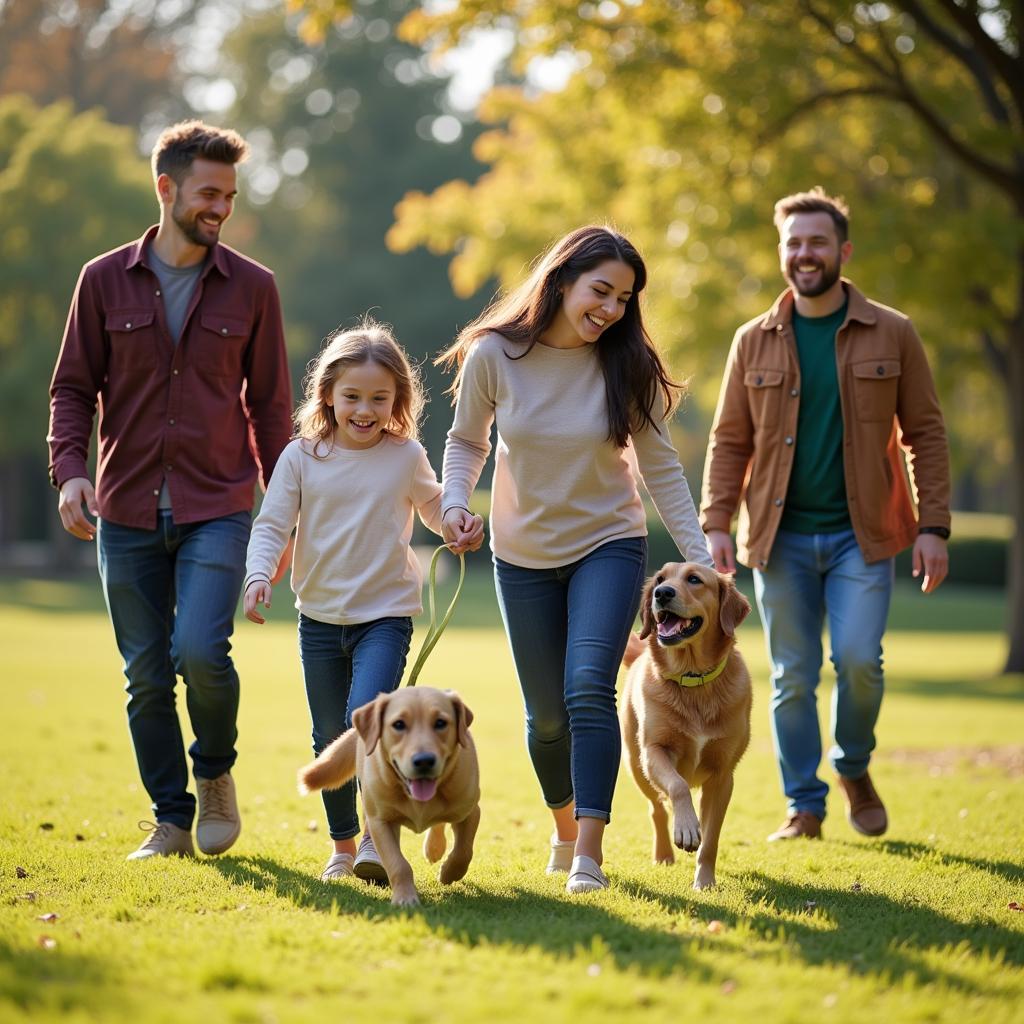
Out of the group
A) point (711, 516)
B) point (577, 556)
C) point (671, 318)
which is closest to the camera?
point (577, 556)

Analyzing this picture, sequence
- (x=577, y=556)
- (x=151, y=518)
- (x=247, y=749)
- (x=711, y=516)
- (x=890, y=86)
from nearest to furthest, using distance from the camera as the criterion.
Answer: (x=577, y=556) < (x=151, y=518) < (x=711, y=516) < (x=247, y=749) < (x=890, y=86)

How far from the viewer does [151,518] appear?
6027 mm

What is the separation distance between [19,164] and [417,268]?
2053cm

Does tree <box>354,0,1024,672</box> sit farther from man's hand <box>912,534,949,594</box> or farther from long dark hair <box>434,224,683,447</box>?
long dark hair <box>434,224,683,447</box>

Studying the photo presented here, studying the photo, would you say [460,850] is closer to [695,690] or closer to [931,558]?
[695,690]

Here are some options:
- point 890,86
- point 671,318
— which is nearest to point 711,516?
point 890,86

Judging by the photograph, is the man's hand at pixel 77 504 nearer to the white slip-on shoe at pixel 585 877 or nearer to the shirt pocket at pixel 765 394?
the white slip-on shoe at pixel 585 877

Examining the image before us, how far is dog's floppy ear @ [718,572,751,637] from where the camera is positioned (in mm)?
5691

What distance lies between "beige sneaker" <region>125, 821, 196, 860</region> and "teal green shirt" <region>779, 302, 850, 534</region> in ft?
10.6

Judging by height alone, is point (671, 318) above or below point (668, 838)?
above

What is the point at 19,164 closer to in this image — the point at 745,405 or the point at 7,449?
the point at 7,449

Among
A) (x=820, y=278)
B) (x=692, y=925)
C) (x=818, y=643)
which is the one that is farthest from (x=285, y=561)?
(x=820, y=278)

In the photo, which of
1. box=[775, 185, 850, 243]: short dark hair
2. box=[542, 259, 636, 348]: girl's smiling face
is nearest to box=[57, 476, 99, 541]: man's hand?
box=[542, 259, 636, 348]: girl's smiling face

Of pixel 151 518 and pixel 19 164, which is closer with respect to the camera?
pixel 151 518
